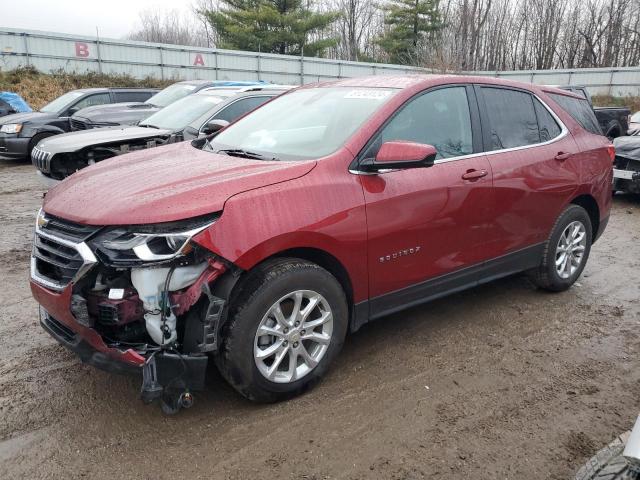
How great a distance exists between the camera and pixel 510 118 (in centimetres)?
414

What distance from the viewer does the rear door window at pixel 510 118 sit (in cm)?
397

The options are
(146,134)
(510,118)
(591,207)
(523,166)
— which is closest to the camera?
(523,166)

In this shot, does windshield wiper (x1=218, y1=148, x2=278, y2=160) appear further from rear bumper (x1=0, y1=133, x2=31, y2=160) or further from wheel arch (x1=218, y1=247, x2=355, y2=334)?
rear bumper (x1=0, y1=133, x2=31, y2=160)

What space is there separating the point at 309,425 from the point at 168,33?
59044mm

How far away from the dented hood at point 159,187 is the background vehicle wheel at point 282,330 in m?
0.47

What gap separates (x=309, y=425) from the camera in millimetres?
2826

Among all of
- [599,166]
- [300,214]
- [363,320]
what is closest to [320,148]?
[300,214]

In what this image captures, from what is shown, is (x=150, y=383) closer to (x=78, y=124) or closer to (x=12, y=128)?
(x=78, y=124)

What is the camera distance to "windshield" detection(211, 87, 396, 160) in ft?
10.9

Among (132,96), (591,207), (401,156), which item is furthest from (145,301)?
(132,96)

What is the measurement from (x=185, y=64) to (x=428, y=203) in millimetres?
24322

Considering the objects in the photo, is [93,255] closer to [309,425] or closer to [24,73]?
[309,425]

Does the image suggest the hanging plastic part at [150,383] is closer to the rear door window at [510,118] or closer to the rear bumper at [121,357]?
the rear bumper at [121,357]

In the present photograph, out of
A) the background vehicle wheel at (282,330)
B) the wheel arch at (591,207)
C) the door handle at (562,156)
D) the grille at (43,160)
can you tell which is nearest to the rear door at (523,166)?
the door handle at (562,156)
